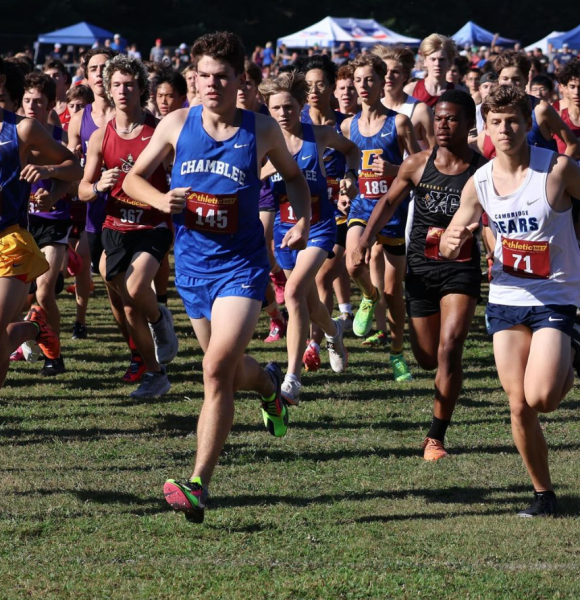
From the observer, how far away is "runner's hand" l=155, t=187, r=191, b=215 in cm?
518

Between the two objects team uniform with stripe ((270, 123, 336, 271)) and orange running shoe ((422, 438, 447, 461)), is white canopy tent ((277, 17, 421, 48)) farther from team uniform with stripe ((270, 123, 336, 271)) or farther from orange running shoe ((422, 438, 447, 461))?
orange running shoe ((422, 438, 447, 461))

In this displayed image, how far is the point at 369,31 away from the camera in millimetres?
40781

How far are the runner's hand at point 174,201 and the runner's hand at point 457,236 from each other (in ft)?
4.16

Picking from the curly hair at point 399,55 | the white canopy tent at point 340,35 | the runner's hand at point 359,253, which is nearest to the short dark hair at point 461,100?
the runner's hand at point 359,253

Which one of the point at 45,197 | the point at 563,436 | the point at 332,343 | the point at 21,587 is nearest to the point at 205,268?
the point at 45,197

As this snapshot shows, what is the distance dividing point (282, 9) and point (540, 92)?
155 ft

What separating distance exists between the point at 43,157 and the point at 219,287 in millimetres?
1582

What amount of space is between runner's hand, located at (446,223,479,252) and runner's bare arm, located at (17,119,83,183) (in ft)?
7.31

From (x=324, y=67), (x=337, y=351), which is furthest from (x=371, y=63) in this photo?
(x=337, y=351)

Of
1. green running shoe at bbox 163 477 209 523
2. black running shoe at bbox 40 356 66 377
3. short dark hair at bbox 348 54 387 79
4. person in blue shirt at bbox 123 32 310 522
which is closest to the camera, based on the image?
green running shoe at bbox 163 477 209 523

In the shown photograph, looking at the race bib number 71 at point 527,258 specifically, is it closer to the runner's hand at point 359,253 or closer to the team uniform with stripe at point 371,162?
the runner's hand at point 359,253

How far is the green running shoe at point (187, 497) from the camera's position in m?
4.95

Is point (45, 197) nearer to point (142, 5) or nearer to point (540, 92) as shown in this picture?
point (540, 92)

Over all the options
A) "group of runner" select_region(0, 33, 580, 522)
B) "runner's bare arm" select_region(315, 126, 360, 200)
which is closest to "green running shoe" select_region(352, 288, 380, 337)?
"group of runner" select_region(0, 33, 580, 522)
